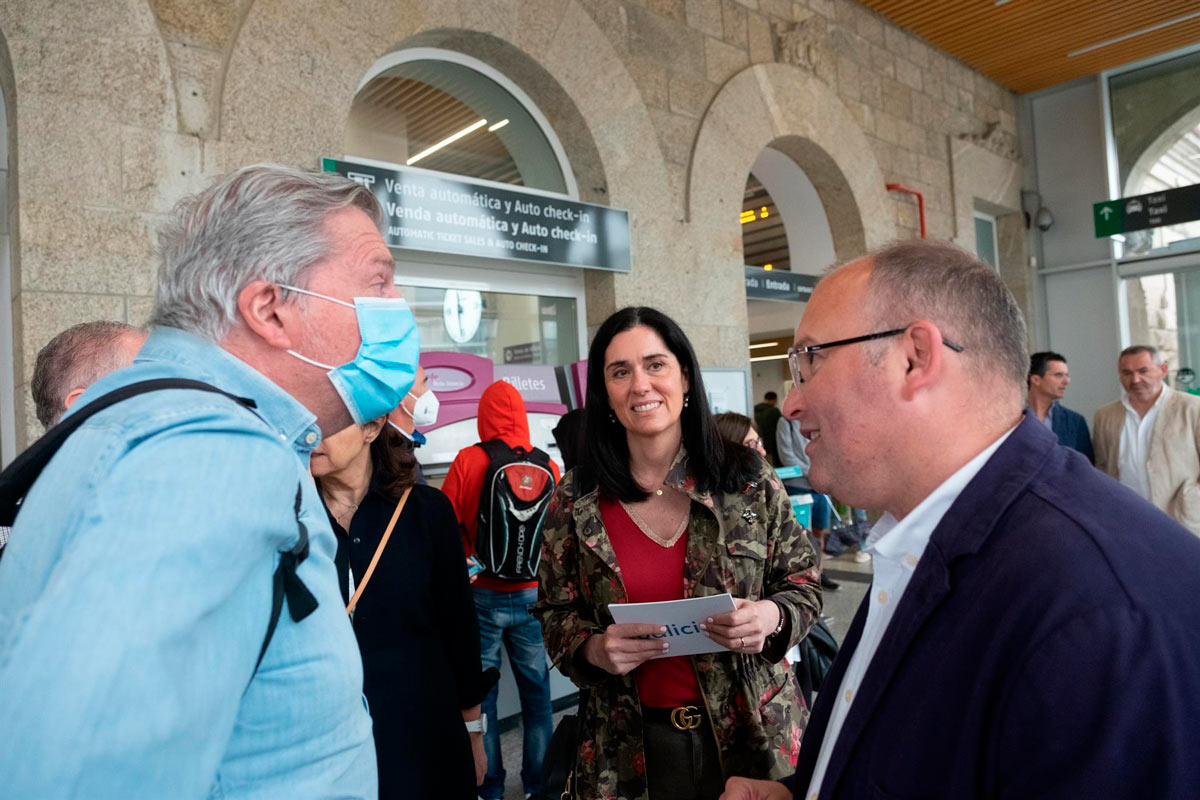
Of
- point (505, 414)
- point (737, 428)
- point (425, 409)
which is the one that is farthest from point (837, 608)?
point (425, 409)

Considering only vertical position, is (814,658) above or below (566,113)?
below

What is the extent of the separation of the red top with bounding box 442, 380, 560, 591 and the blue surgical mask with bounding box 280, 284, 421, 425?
2.32m

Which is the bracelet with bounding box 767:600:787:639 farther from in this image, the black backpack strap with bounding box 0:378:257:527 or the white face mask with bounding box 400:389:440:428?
the white face mask with bounding box 400:389:440:428

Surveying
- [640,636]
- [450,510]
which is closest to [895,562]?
[640,636]

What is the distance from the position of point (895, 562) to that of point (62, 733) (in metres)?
1.14

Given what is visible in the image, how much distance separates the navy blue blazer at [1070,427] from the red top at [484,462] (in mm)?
4255

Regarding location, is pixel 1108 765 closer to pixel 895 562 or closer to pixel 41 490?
pixel 895 562

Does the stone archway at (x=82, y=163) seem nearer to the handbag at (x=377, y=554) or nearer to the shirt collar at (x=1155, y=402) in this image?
the handbag at (x=377, y=554)

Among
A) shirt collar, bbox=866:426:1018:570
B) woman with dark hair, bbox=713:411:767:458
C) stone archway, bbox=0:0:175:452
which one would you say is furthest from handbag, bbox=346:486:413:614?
stone archway, bbox=0:0:175:452

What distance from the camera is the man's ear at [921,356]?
119 cm

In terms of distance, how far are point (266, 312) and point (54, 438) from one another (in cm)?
34

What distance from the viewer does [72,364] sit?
2102 mm

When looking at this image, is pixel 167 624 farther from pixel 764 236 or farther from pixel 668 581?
pixel 764 236

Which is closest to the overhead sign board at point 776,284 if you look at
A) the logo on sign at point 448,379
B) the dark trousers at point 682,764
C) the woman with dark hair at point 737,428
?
the logo on sign at point 448,379
